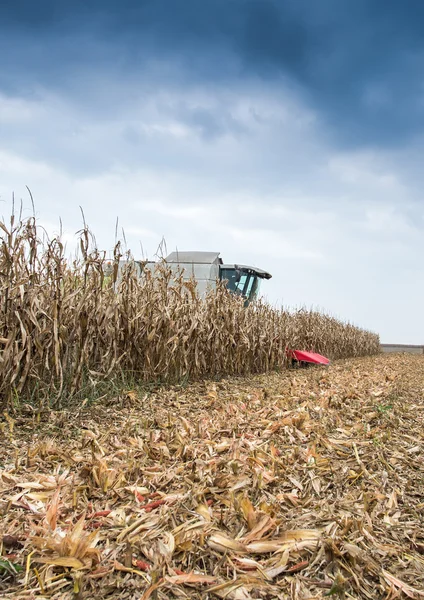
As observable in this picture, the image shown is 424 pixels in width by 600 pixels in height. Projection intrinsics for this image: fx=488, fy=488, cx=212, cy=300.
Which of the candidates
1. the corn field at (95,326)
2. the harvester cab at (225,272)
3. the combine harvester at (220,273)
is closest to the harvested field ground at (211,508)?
the corn field at (95,326)

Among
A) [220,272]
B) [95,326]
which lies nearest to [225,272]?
[220,272]

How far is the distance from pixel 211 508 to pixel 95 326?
3.19 metres

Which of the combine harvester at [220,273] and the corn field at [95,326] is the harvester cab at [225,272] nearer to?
the combine harvester at [220,273]

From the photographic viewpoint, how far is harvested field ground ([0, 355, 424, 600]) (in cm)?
187

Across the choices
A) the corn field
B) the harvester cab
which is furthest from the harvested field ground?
the harvester cab

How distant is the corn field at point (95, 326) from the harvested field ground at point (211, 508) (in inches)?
22.1

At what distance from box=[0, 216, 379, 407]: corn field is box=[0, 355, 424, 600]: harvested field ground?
1.84 feet

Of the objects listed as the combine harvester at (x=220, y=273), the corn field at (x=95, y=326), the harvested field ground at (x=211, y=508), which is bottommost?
the harvested field ground at (x=211, y=508)

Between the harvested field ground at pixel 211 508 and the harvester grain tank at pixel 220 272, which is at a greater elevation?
the harvester grain tank at pixel 220 272

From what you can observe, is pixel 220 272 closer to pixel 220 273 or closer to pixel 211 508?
pixel 220 273

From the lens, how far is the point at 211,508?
7.72 ft

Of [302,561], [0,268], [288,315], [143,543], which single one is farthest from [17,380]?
[288,315]

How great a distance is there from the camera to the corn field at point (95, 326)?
4.47 meters

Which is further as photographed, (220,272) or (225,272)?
(225,272)
